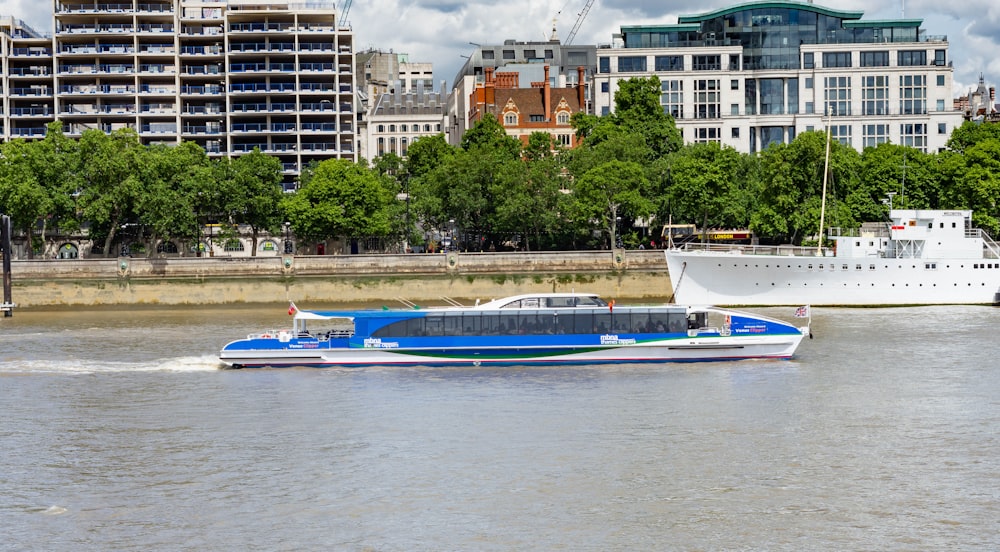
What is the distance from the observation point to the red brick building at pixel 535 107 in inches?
5207

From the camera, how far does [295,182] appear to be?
122 meters

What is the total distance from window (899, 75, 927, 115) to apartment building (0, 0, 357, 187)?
173 feet

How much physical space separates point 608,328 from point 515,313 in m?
3.69

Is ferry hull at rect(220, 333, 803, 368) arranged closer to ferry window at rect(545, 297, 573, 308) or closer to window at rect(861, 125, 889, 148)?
ferry window at rect(545, 297, 573, 308)

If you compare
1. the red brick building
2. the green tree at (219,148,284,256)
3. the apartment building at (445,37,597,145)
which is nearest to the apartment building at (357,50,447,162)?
the apartment building at (445,37,597,145)

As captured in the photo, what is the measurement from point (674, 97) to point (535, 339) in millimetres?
78231

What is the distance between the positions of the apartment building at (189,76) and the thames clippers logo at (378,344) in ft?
237

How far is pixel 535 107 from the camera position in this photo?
13462 cm

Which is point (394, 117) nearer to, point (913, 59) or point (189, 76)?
point (189, 76)

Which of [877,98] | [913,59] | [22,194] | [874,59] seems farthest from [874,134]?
[22,194]

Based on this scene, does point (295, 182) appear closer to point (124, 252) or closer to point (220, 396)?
point (124, 252)

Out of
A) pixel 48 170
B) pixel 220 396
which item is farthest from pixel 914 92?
pixel 220 396

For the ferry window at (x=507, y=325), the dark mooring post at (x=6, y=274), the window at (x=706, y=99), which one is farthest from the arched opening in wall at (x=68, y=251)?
the ferry window at (x=507, y=325)

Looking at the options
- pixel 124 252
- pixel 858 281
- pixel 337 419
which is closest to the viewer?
pixel 337 419
